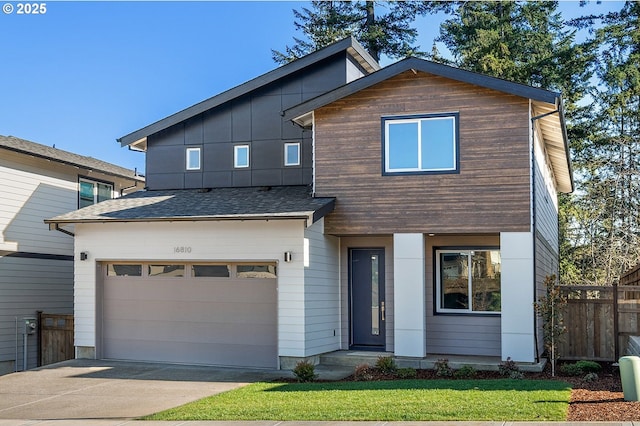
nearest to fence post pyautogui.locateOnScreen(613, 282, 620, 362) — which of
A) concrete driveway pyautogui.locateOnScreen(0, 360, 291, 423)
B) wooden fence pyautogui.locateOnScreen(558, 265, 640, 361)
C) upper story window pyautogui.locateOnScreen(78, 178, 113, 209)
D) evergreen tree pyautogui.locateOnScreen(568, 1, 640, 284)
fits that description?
wooden fence pyautogui.locateOnScreen(558, 265, 640, 361)

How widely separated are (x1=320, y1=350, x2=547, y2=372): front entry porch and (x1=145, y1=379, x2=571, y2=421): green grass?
5.57ft

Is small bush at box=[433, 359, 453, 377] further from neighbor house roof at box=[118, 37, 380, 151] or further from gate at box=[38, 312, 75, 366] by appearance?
gate at box=[38, 312, 75, 366]

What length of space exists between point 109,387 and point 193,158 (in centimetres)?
727

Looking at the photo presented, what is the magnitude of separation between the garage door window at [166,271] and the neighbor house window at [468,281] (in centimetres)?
566

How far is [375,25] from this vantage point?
31.5 meters

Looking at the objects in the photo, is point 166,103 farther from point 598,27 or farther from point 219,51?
point 598,27

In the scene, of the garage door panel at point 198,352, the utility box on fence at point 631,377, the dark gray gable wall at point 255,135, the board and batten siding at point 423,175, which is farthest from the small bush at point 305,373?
the dark gray gable wall at point 255,135

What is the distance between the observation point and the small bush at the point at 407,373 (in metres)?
13.4

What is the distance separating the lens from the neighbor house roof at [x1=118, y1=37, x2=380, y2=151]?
17.8m

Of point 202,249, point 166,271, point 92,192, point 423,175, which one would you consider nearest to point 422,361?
point 423,175

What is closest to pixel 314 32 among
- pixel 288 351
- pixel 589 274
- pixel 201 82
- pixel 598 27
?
pixel 201 82

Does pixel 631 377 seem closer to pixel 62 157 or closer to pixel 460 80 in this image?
pixel 460 80

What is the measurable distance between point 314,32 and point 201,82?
5807 mm

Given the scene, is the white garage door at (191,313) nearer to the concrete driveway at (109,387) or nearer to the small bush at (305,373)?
the concrete driveway at (109,387)
